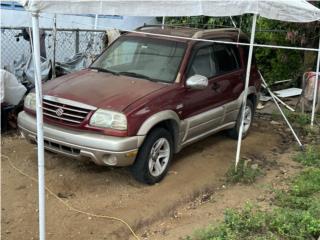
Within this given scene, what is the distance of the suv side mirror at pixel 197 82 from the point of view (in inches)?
242

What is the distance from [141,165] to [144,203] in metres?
0.46

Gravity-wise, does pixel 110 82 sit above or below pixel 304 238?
above

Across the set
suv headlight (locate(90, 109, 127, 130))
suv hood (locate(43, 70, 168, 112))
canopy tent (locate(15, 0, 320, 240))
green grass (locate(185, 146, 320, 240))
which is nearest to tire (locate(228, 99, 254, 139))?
canopy tent (locate(15, 0, 320, 240))

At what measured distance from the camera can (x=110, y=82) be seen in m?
6.16

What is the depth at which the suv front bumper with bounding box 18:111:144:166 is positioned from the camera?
212 inches

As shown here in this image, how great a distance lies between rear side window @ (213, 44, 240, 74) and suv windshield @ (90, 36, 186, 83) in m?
0.86

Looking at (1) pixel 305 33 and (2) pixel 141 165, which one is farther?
(1) pixel 305 33

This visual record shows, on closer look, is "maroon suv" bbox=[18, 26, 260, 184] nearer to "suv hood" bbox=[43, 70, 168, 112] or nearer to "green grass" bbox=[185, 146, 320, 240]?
"suv hood" bbox=[43, 70, 168, 112]

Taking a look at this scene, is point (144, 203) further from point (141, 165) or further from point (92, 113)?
point (92, 113)

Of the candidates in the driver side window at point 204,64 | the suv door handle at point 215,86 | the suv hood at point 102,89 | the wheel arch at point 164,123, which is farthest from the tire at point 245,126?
the suv hood at point 102,89

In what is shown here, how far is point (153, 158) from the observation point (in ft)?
19.4

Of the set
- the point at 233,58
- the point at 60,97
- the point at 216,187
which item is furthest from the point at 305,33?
the point at 60,97

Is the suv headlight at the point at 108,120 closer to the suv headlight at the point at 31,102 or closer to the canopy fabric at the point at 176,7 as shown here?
the suv headlight at the point at 31,102

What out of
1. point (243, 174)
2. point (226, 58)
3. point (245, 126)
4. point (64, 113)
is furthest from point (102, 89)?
point (245, 126)
